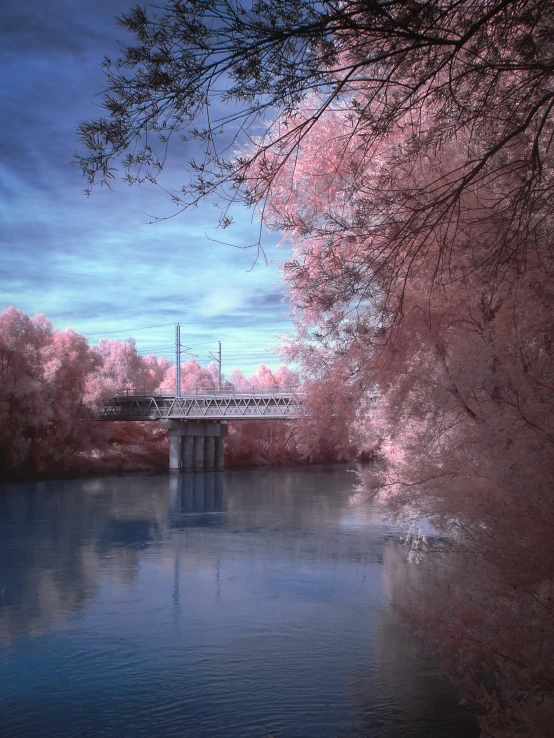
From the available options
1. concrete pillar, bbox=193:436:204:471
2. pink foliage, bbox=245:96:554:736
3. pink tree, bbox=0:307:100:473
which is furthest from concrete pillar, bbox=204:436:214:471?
pink foliage, bbox=245:96:554:736

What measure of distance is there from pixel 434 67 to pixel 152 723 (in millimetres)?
6508

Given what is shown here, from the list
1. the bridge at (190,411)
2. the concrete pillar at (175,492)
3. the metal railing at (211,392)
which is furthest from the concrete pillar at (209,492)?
the metal railing at (211,392)

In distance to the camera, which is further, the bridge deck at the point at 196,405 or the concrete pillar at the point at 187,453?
the concrete pillar at the point at 187,453

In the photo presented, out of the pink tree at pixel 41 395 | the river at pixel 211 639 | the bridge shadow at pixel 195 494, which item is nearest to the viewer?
the river at pixel 211 639

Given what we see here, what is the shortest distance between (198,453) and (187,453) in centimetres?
133

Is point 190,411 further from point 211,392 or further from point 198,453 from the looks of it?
point 198,453

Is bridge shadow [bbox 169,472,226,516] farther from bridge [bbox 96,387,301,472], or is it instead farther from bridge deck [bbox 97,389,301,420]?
bridge deck [bbox 97,389,301,420]

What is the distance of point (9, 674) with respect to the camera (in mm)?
7941

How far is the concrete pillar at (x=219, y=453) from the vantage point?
5362 cm

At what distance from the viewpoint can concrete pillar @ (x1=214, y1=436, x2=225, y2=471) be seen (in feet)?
176

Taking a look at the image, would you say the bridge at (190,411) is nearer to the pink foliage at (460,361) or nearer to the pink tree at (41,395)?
the pink tree at (41,395)

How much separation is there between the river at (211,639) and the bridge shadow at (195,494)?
5.53 metres

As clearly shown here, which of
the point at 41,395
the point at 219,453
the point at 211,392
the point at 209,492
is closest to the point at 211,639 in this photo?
the point at 209,492

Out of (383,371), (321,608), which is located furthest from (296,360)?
(321,608)
